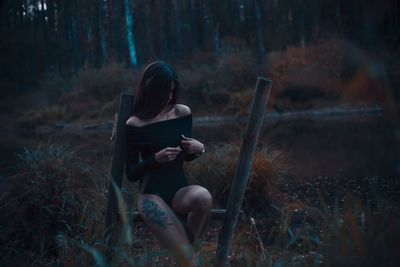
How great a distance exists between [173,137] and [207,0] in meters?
29.5

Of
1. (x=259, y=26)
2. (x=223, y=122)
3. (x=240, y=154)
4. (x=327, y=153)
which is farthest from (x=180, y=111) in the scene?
(x=259, y=26)

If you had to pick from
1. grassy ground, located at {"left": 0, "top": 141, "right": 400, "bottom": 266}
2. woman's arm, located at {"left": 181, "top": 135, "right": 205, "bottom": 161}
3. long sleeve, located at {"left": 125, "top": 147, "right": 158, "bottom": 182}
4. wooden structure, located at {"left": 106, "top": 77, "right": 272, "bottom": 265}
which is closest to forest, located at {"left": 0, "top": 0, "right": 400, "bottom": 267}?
grassy ground, located at {"left": 0, "top": 141, "right": 400, "bottom": 266}

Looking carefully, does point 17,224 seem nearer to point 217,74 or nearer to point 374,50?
point 374,50

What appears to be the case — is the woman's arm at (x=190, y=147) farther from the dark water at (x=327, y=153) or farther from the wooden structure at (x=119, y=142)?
the dark water at (x=327, y=153)

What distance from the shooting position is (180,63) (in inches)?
1072

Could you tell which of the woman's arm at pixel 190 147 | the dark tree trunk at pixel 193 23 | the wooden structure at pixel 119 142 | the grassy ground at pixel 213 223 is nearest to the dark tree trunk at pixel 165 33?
the dark tree trunk at pixel 193 23

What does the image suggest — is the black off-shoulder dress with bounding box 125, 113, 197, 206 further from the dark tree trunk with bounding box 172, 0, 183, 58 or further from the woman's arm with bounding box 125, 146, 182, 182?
the dark tree trunk with bounding box 172, 0, 183, 58

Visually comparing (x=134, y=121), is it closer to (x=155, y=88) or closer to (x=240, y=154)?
(x=155, y=88)

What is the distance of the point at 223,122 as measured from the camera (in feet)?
57.7

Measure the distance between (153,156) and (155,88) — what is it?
1.18 ft

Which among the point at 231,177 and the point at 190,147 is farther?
the point at 231,177

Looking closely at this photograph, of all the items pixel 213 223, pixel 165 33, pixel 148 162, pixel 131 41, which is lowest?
pixel 213 223

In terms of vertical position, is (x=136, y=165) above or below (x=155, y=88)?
below

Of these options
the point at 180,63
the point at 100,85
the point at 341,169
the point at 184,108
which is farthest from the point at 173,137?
the point at 180,63
